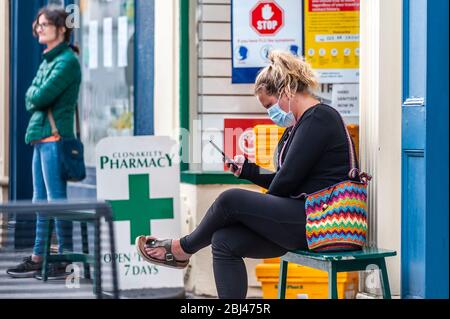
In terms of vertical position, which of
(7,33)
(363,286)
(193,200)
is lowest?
(363,286)

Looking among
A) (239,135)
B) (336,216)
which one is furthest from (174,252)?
(239,135)

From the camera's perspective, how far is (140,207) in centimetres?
662

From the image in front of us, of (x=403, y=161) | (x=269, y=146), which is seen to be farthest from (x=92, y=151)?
(x=403, y=161)

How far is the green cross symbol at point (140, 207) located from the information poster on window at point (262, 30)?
1.09 metres

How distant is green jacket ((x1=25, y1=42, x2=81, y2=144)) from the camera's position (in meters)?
7.54

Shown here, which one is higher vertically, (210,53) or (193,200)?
(210,53)

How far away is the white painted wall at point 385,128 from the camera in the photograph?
18.9 feet

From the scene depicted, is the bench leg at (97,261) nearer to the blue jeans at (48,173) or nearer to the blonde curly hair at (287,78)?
the blonde curly hair at (287,78)

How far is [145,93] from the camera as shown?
27.7ft

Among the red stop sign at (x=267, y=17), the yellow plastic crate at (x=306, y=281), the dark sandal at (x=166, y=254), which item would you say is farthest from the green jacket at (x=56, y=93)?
the dark sandal at (x=166, y=254)

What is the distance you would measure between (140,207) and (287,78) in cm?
159

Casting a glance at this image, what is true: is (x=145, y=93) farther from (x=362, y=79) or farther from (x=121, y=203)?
(x=362, y=79)

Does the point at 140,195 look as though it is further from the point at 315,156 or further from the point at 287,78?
the point at 315,156

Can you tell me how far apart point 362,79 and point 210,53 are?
1412 mm
